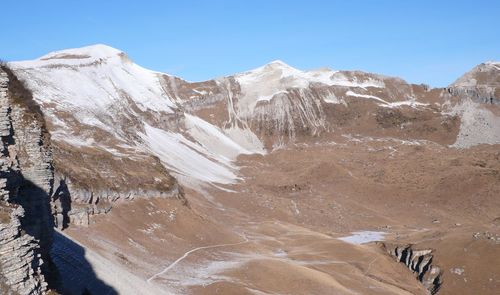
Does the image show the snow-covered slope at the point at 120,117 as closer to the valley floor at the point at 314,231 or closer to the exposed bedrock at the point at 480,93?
the valley floor at the point at 314,231

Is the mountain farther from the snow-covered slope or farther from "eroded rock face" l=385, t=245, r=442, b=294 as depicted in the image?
the snow-covered slope

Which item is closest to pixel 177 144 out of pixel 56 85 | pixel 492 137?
pixel 56 85

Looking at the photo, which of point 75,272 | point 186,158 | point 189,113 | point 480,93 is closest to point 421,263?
point 75,272

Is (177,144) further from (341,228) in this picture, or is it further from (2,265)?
(2,265)

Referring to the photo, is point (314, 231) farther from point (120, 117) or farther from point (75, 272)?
point (75, 272)

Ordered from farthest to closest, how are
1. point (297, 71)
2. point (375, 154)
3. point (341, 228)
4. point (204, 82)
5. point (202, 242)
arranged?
point (297, 71), point (204, 82), point (375, 154), point (341, 228), point (202, 242)
